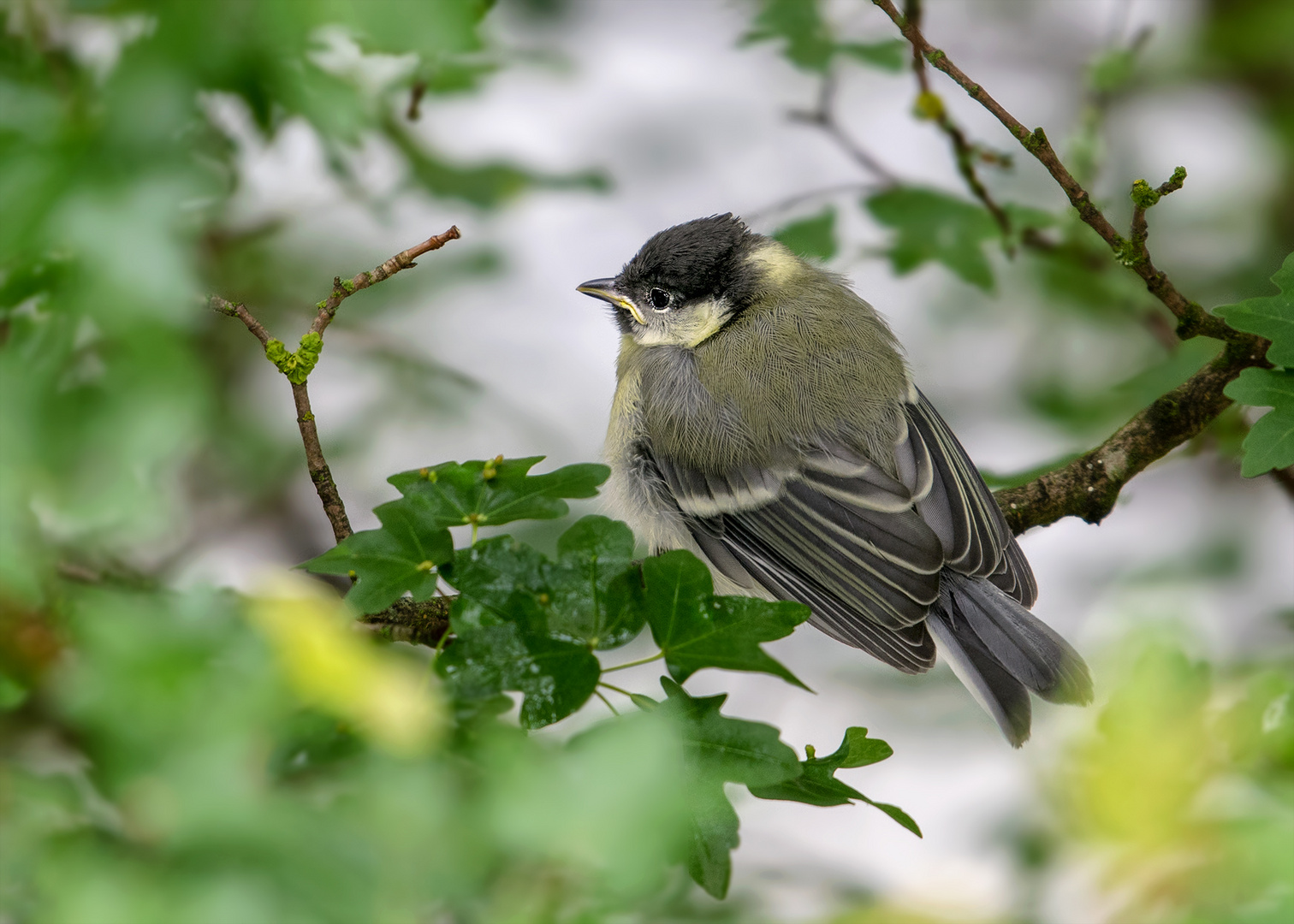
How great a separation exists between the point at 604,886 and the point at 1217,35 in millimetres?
2879

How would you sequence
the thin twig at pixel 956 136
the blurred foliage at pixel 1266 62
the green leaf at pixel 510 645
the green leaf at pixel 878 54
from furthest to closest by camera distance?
the blurred foliage at pixel 1266 62
the green leaf at pixel 878 54
the thin twig at pixel 956 136
the green leaf at pixel 510 645

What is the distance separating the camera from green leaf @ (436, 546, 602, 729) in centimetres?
101

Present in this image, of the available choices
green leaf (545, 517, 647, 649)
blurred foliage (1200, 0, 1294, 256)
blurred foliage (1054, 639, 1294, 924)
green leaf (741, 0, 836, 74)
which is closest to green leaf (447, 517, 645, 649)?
green leaf (545, 517, 647, 649)

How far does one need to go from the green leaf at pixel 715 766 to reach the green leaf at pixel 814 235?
116 centimetres

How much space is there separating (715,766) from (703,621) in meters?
0.13

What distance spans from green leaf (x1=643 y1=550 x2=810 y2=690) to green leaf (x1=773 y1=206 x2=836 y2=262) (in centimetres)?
109

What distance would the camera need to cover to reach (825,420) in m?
1.96

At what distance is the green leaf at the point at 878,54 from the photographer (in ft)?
6.30

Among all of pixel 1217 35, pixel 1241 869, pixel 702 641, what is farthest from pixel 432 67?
pixel 1217 35

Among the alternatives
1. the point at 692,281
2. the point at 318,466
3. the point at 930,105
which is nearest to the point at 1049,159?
the point at 930,105

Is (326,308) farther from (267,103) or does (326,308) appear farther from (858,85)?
(858,85)

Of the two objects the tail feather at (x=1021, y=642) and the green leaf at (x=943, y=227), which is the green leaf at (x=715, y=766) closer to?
the tail feather at (x=1021, y=642)

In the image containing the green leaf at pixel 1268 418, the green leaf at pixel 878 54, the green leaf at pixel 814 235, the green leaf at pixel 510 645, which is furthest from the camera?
the green leaf at pixel 814 235

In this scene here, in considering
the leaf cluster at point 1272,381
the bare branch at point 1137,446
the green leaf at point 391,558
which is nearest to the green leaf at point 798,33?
the bare branch at point 1137,446
